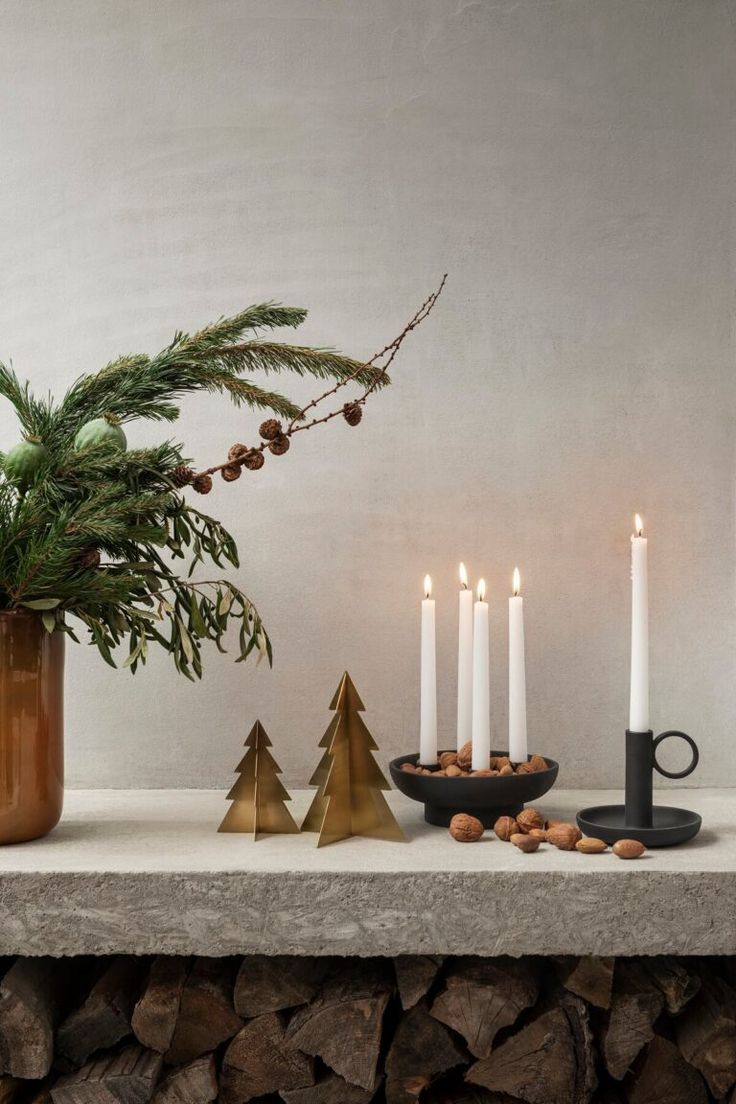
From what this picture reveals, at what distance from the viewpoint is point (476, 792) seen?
113cm

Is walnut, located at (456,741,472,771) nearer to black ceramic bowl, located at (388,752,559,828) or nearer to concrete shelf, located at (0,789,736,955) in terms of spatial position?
black ceramic bowl, located at (388,752,559,828)

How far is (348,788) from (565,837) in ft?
0.88

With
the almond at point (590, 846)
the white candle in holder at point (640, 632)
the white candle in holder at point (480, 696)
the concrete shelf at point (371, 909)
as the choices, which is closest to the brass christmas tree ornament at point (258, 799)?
the concrete shelf at point (371, 909)

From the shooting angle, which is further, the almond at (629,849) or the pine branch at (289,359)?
the pine branch at (289,359)

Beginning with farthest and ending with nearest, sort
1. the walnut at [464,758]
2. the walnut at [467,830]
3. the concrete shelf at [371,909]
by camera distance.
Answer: the walnut at [464,758] < the walnut at [467,830] < the concrete shelf at [371,909]

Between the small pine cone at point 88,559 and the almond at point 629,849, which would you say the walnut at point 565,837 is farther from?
A: the small pine cone at point 88,559

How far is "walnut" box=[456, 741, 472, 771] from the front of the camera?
121 centimetres

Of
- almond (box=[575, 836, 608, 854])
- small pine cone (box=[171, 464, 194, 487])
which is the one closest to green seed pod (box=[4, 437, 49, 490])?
small pine cone (box=[171, 464, 194, 487])

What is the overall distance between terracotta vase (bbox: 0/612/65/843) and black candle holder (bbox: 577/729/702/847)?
2.16 ft

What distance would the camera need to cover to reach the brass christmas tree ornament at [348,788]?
1.13m

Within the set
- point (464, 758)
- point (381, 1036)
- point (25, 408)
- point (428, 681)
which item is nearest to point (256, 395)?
point (25, 408)

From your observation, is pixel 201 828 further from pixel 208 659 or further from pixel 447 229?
pixel 447 229

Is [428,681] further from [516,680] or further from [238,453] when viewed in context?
[238,453]

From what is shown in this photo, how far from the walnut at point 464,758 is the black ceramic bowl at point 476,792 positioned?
0.06 m
